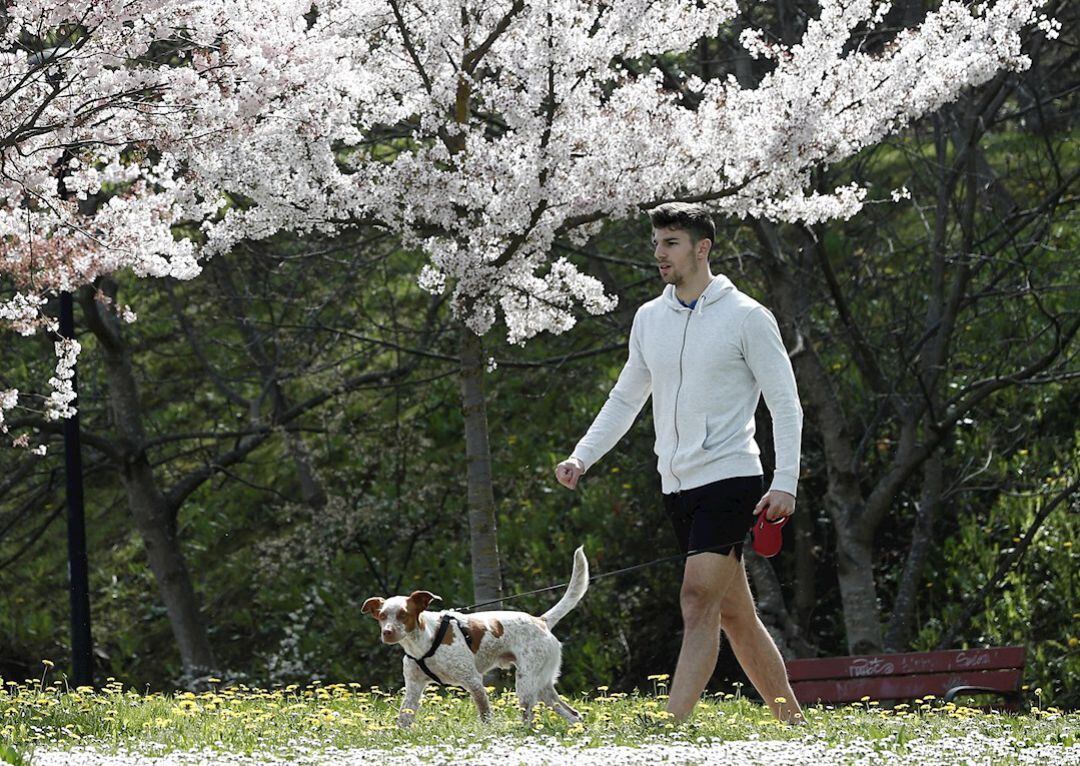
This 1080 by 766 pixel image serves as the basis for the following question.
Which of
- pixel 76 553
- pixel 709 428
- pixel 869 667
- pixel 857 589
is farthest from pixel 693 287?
pixel 76 553

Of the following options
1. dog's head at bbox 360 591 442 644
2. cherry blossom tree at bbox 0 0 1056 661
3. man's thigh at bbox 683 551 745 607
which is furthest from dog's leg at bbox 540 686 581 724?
cherry blossom tree at bbox 0 0 1056 661

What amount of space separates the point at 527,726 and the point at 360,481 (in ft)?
42.0

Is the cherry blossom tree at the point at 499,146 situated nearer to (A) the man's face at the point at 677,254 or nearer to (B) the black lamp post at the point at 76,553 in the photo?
(B) the black lamp post at the point at 76,553

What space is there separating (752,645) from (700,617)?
1.36 ft

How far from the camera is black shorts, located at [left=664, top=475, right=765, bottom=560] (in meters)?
6.33

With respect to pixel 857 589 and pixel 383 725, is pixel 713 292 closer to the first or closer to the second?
pixel 383 725

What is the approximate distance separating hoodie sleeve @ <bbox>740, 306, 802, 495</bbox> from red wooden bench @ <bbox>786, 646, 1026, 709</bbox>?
3.89 m

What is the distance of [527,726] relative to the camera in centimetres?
664

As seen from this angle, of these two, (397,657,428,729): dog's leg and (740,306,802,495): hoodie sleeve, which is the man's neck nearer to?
(740,306,802,495): hoodie sleeve

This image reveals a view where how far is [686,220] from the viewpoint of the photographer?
255 inches

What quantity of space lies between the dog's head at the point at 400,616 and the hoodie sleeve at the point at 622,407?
102cm

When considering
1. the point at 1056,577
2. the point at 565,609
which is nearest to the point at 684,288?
the point at 565,609

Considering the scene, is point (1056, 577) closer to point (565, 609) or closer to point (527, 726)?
point (565, 609)

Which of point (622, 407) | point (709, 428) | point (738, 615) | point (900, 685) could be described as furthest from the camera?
point (900, 685)
